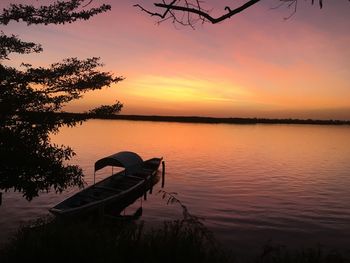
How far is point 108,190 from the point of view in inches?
1204

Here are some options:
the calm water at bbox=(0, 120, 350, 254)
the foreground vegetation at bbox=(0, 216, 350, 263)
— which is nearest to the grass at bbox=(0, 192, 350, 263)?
the foreground vegetation at bbox=(0, 216, 350, 263)

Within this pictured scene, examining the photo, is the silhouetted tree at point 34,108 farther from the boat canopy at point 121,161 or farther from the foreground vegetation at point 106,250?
the boat canopy at point 121,161

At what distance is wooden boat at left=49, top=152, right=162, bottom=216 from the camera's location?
2420 centimetres

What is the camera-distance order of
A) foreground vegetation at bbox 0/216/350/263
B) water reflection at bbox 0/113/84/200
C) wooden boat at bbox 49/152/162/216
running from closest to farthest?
foreground vegetation at bbox 0/216/350/263 → water reflection at bbox 0/113/84/200 → wooden boat at bbox 49/152/162/216

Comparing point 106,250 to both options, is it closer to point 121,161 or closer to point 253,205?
point 121,161

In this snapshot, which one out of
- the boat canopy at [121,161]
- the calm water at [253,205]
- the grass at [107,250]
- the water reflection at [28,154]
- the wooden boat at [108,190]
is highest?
the water reflection at [28,154]

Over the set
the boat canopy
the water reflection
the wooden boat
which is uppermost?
the water reflection

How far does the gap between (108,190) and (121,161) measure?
9.86 ft

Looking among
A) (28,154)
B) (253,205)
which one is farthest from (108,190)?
(28,154)

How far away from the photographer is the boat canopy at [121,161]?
32.3 metres

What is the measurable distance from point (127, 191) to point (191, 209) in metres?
5.86

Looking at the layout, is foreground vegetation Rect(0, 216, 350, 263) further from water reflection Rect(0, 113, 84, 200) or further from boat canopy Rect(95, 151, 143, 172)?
boat canopy Rect(95, 151, 143, 172)

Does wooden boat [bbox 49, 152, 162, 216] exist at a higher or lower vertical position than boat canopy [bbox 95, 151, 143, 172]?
lower

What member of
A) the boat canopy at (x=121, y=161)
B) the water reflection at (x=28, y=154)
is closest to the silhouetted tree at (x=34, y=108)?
the water reflection at (x=28, y=154)
